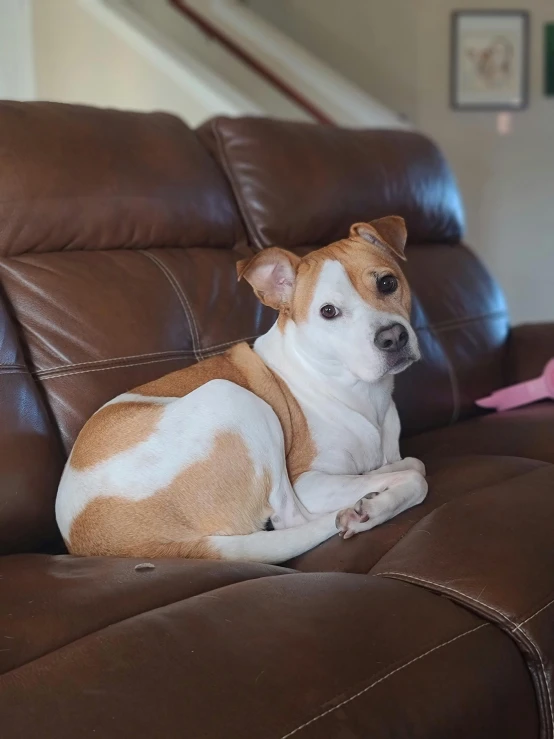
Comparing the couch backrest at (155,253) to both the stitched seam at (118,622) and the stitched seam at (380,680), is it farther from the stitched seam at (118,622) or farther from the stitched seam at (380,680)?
the stitched seam at (380,680)

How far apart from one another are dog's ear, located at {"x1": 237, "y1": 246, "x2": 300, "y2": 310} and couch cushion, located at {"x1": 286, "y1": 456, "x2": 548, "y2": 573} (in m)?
0.53

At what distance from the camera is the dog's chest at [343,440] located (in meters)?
1.65

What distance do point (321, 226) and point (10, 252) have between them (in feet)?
3.07

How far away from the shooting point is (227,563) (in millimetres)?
1222

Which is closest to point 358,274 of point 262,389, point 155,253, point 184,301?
point 262,389

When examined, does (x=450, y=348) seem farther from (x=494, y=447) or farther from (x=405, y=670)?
(x=405, y=670)

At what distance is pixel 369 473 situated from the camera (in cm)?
167

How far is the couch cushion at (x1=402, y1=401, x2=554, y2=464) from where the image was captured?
1.91 m

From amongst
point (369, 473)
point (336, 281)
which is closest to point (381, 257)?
point (336, 281)

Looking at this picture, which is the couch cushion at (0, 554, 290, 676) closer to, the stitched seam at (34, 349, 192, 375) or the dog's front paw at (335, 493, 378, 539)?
the dog's front paw at (335, 493, 378, 539)

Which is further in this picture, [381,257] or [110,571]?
[381,257]

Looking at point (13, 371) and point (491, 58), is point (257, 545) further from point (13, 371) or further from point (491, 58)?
point (491, 58)

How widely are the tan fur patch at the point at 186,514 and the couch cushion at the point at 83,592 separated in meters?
0.08

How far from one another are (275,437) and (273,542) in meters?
0.26
